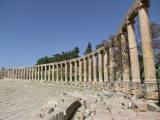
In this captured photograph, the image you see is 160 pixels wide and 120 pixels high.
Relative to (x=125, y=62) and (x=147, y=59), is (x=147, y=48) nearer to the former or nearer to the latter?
(x=147, y=59)

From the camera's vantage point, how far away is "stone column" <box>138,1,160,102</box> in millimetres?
6648

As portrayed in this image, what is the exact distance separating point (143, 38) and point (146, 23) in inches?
38.0

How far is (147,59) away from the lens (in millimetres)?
7461

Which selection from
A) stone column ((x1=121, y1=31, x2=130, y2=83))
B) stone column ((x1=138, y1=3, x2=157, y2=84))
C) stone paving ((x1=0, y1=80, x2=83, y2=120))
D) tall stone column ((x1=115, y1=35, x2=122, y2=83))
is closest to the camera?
stone paving ((x1=0, y1=80, x2=83, y2=120))

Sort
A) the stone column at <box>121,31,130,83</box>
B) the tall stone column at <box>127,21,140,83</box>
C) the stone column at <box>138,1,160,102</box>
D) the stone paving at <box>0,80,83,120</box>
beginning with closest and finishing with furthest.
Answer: the stone paving at <box>0,80,83,120</box>
the stone column at <box>138,1,160,102</box>
the tall stone column at <box>127,21,140,83</box>
the stone column at <box>121,31,130,83</box>

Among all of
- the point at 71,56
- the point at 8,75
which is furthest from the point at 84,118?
the point at 71,56

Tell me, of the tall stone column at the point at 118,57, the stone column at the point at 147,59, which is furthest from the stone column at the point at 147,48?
the tall stone column at the point at 118,57

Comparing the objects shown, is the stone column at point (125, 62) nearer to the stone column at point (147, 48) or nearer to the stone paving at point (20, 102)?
the stone column at point (147, 48)

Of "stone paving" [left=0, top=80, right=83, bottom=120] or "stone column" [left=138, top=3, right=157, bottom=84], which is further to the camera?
"stone column" [left=138, top=3, right=157, bottom=84]

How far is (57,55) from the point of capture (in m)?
62.4

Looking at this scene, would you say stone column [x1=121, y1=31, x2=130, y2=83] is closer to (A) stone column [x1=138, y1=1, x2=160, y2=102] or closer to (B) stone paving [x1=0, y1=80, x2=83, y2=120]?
(A) stone column [x1=138, y1=1, x2=160, y2=102]

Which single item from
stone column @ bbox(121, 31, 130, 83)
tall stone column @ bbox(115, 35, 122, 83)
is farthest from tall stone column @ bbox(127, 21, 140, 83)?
tall stone column @ bbox(115, 35, 122, 83)

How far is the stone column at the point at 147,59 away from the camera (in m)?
6.65

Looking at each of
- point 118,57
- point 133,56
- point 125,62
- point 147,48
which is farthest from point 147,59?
point 118,57
